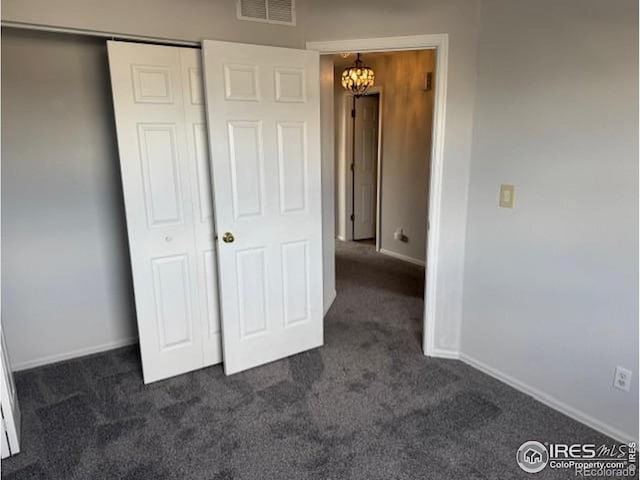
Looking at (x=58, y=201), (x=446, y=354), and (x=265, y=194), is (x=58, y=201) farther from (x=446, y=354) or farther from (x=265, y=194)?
(x=446, y=354)

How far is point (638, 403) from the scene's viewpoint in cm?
205

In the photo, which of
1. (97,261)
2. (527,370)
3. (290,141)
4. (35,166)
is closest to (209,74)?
(290,141)

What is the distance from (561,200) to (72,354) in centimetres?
318

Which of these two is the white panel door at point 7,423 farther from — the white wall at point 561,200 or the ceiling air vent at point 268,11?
the white wall at point 561,200

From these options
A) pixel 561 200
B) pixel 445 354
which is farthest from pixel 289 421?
pixel 561 200

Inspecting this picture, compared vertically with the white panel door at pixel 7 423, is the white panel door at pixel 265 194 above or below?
above

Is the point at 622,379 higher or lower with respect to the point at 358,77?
lower

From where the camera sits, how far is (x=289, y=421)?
7.57 ft

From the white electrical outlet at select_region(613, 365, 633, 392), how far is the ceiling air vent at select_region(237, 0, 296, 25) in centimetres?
263

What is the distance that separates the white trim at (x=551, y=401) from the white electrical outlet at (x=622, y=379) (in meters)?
0.23

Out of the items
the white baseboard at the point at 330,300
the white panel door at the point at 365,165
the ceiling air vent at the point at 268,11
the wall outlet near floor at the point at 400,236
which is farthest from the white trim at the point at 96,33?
the white panel door at the point at 365,165

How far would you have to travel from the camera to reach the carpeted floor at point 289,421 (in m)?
1.99

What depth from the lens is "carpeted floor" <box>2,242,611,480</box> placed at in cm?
199

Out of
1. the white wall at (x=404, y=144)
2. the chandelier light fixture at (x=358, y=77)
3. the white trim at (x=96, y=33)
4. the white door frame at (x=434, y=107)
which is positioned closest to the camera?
the white trim at (x=96, y=33)
